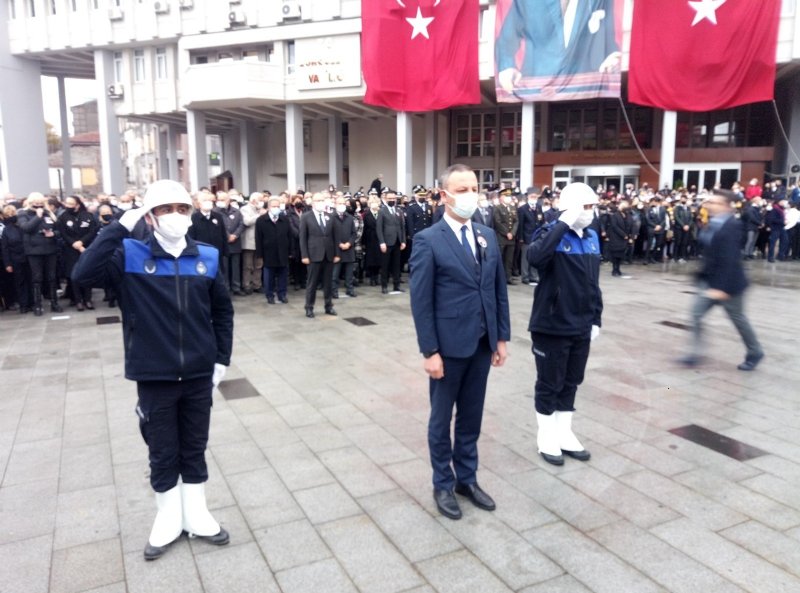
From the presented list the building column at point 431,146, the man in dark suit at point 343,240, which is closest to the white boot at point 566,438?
the man in dark suit at point 343,240

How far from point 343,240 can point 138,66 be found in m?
29.7

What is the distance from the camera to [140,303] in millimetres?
3270

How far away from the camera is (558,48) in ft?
74.0

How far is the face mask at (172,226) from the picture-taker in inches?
127

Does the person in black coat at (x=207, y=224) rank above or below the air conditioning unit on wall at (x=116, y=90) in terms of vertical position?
below

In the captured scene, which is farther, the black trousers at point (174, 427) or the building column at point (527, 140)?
the building column at point (527, 140)

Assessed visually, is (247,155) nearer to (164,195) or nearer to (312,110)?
(312,110)

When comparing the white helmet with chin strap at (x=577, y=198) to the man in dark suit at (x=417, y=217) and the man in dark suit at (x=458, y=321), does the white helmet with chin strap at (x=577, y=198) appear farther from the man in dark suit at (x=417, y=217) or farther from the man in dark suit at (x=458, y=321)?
the man in dark suit at (x=417, y=217)

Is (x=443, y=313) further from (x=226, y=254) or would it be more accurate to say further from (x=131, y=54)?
(x=131, y=54)

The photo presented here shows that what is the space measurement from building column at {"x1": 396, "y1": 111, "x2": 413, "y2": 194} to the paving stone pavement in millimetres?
22470

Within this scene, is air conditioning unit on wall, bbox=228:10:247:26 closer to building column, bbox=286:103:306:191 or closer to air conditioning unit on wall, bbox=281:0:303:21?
air conditioning unit on wall, bbox=281:0:303:21

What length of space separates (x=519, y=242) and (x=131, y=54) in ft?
97.8

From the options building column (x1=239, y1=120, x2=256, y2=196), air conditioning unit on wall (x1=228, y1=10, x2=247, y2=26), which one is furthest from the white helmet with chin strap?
building column (x1=239, y1=120, x2=256, y2=196)

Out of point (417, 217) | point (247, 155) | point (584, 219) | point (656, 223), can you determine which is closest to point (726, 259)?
point (584, 219)
